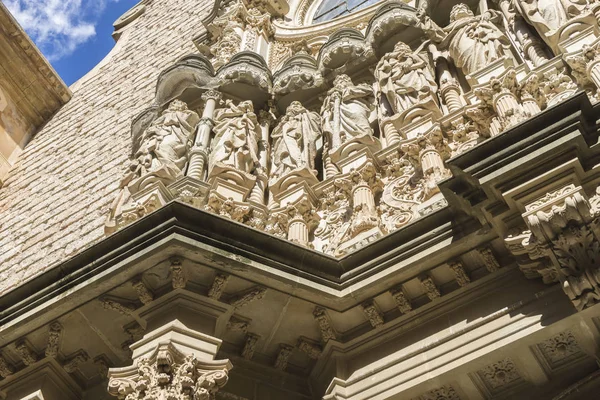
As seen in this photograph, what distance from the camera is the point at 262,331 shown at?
551 centimetres

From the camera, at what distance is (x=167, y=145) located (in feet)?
26.0

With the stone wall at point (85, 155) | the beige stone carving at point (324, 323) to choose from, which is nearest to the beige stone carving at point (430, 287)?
the beige stone carving at point (324, 323)

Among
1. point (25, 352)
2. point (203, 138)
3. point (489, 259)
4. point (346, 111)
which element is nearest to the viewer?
point (489, 259)

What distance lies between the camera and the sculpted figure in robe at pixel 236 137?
7.45m

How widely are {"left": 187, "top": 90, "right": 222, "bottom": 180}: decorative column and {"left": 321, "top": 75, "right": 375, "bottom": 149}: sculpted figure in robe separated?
123 centimetres

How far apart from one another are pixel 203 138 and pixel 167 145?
39 cm

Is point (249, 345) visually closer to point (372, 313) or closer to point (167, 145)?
point (372, 313)

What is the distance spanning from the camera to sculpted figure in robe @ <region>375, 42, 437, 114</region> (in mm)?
7145

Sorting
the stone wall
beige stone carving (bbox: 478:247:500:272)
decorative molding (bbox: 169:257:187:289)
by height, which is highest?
the stone wall

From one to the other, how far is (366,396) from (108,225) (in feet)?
12.4

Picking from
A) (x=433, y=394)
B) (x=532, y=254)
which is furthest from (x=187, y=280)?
(x=532, y=254)

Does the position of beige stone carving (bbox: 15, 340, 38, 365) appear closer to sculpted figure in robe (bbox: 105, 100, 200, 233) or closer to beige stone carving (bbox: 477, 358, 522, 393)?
sculpted figure in robe (bbox: 105, 100, 200, 233)

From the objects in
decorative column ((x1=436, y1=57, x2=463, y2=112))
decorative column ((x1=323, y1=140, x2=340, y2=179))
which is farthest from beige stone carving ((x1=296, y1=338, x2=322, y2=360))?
decorative column ((x1=436, y1=57, x2=463, y2=112))

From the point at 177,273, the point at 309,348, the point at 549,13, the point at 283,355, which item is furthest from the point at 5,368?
the point at 549,13
